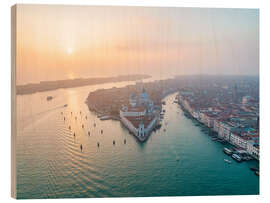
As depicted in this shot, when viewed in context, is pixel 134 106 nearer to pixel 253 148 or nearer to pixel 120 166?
pixel 120 166

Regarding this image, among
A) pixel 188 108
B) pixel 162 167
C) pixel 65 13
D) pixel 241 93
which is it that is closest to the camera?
pixel 65 13

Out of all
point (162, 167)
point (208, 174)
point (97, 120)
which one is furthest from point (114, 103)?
point (208, 174)

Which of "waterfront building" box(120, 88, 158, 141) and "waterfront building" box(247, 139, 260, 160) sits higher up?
"waterfront building" box(120, 88, 158, 141)

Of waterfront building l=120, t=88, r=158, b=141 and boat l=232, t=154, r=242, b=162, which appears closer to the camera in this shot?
boat l=232, t=154, r=242, b=162

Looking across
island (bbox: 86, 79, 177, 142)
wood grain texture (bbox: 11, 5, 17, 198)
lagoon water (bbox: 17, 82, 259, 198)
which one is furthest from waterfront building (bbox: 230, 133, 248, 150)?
wood grain texture (bbox: 11, 5, 17, 198)

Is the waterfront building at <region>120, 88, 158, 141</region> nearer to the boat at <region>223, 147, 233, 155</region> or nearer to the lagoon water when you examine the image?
the lagoon water

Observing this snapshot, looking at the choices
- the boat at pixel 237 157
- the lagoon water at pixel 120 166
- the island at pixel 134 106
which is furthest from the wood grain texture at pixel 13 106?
the boat at pixel 237 157

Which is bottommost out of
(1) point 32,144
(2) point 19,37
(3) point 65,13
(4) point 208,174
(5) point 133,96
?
(4) point 208,174

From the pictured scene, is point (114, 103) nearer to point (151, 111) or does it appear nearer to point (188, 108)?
point (151, 111)
